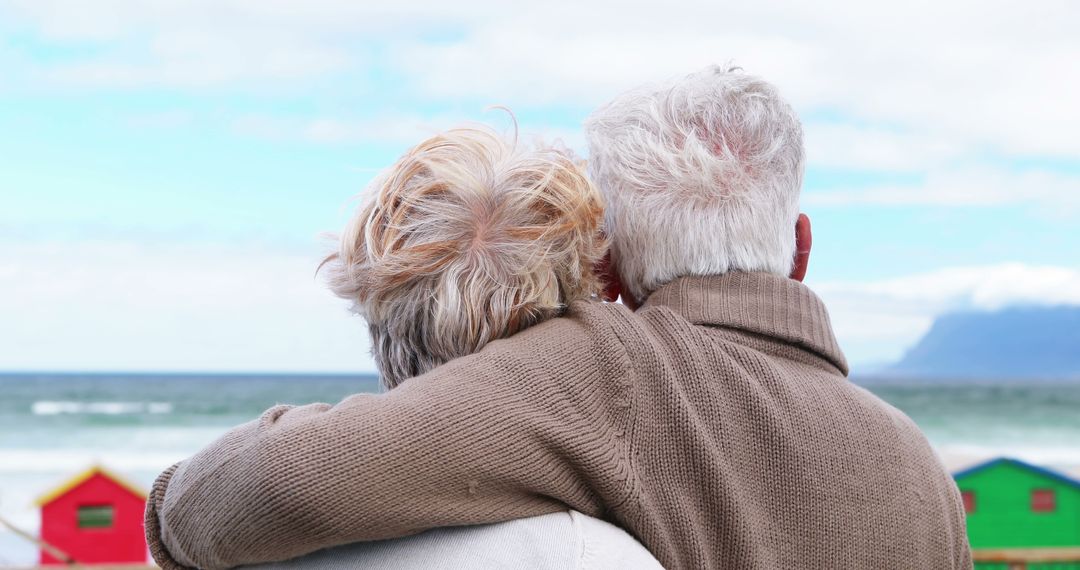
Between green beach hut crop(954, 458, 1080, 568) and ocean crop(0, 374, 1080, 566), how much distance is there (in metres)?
9.44

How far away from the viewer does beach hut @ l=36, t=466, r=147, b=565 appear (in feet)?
14.3

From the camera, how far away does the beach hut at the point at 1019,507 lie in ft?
13.8

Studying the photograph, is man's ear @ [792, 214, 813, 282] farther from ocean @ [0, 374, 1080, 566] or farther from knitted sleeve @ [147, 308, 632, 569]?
ocean @ [0, 374, 1080, 566]

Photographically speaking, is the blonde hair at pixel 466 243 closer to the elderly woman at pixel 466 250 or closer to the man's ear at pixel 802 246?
the elderly woman at pixel 466 250

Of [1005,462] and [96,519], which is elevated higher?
[1005,462]

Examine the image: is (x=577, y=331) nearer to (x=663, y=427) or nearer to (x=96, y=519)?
(x=663, y=427)

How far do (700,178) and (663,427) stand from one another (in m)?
0.35

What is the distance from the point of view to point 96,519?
446 centimetres

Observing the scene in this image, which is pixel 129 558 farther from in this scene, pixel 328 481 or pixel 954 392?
pixel 954 392

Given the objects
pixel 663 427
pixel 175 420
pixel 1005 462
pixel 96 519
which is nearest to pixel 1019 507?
pixel 1005 462

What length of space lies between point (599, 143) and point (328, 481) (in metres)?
0.63

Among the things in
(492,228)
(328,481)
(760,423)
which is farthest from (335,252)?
(760,423)

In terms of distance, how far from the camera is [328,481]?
0.93 metres

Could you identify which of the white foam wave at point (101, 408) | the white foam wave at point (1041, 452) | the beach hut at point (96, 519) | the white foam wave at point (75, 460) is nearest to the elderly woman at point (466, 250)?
the beach hut at point (96, 519)
